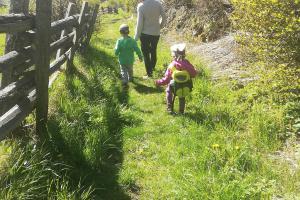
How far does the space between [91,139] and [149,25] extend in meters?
4.70

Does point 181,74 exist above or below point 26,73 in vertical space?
below

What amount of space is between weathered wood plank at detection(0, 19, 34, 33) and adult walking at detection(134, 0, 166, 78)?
4.47m

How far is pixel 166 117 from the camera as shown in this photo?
21.4 feet

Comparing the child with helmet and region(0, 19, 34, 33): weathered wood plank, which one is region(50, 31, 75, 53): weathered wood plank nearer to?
region(0, 19, 34, 33): weathered wood plank

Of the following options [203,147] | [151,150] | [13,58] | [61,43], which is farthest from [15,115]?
[61,43]

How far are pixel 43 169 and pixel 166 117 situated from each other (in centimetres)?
287

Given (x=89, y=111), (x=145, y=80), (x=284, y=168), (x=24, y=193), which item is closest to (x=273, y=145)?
(x=284, y=168)

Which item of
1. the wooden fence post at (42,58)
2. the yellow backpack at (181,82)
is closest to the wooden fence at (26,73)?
the wooden fence post at (42,58)

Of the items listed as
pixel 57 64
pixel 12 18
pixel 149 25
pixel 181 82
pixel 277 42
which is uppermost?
pixel 12 18

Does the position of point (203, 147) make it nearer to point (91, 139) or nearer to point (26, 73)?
point (91, 139)

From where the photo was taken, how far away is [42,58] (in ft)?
15.9

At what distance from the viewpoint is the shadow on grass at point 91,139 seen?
443 cm

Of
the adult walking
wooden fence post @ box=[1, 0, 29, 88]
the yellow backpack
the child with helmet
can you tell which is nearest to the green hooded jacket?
the adult walking

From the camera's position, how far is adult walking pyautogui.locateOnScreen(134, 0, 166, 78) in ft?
29.2
